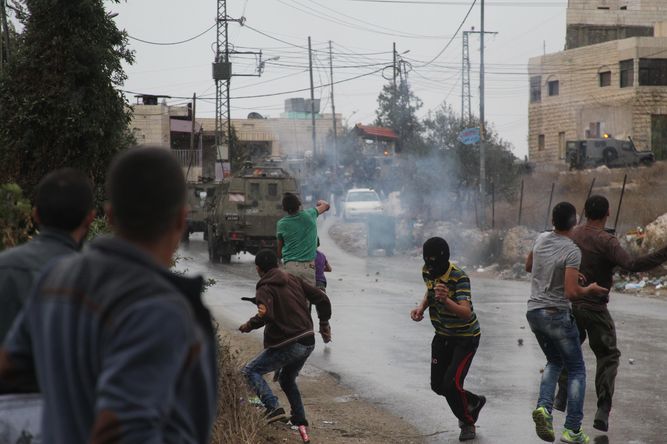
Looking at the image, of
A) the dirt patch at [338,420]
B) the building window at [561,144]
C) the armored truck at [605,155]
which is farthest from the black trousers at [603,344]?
the building window at [561,144]

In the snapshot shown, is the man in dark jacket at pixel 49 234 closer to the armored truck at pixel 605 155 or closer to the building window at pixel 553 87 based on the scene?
the armored truck at pixel 605 155

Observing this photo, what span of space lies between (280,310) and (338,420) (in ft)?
5.49

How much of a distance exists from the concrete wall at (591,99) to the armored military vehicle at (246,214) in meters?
33.0

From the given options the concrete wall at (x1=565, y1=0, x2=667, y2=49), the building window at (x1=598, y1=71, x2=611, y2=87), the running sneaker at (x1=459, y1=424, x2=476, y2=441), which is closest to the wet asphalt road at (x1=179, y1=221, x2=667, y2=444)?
the running sneaker at (x1=459, y1=424, x2=476, y2=441)

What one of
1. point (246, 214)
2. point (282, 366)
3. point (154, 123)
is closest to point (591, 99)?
point (154, 123)

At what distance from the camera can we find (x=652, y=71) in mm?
56062

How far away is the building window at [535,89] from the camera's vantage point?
6397cm

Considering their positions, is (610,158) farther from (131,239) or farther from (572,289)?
(131,239)

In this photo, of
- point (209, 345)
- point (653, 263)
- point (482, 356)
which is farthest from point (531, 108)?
point (209, 345)

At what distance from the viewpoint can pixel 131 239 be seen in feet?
8.07

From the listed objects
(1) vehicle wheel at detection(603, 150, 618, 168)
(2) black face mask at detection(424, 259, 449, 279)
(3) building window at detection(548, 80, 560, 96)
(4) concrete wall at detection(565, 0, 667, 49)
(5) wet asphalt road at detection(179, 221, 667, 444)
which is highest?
(4) concrete wall at detection(565, 0, 667, 49)

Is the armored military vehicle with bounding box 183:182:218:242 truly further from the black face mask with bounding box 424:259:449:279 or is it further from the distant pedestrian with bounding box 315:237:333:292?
the black face mask with bounding box 424:259:449:279

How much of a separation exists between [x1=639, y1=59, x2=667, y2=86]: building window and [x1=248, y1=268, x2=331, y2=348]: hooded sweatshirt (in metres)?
51.6

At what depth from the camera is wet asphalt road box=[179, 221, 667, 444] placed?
8438mm
